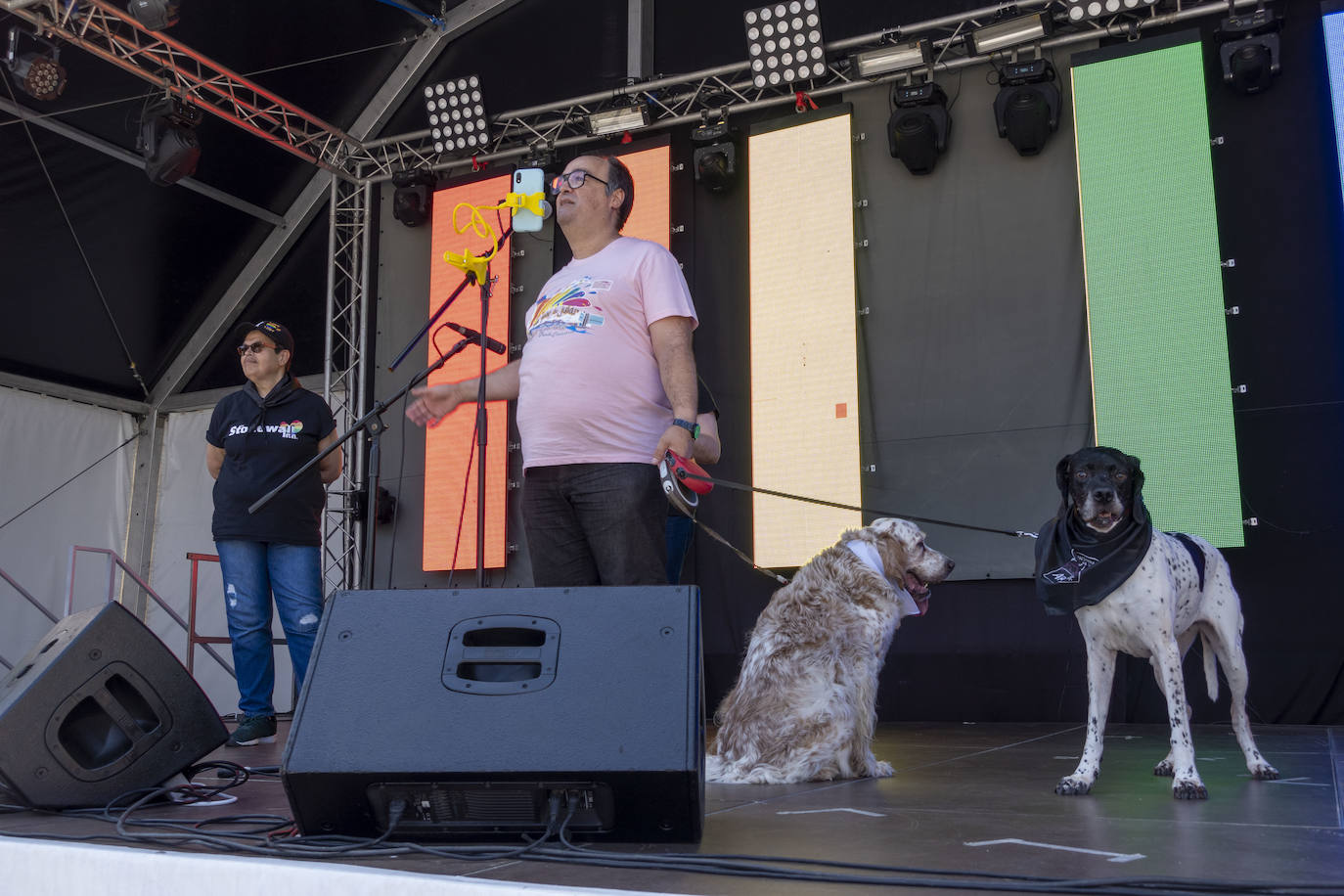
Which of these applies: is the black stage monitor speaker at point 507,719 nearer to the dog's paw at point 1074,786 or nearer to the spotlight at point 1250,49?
the dog's paw at point 1074,786

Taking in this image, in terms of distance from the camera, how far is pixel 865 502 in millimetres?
6262

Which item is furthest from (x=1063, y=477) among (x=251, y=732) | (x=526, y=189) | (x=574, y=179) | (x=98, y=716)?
(x=251, y=732)

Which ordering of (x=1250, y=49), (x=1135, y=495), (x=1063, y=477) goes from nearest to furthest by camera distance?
1. (x=1135, y=495)
2. (x=1063, y=477)
3. (x=1250, y=49)

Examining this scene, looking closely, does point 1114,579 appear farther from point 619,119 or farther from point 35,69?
point 35,69

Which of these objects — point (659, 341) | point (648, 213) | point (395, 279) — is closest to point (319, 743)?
point (659, 341)

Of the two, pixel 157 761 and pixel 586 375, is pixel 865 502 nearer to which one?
pixel 586 375

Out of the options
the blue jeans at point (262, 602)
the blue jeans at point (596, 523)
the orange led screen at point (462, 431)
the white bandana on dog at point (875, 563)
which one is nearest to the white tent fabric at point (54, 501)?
the orange led screen at point (462, 431)

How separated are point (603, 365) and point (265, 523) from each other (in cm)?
216

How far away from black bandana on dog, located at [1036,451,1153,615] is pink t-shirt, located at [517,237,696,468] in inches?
50.5

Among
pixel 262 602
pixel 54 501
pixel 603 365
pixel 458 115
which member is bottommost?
pixel 262 602

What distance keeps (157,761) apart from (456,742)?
3.90 ft

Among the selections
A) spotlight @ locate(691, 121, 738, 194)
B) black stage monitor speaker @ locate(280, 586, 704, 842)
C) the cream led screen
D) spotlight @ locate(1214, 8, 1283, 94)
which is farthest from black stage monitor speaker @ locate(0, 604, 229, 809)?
spotlight @ locate(1214, 8, 1283, 94)

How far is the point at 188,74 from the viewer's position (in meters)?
6.74

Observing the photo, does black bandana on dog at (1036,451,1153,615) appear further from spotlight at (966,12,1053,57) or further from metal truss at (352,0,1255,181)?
metal truss at (352,0,1255,181)
